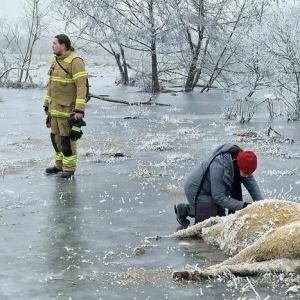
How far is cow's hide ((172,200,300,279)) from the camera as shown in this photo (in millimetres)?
4770

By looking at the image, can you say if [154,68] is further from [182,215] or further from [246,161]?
[246,161]

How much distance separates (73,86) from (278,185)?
311cm

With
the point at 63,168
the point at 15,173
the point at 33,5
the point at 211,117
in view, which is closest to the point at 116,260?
the point at 63,168

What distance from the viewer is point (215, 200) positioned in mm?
6266

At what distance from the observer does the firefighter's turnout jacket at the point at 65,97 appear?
887 centimetres

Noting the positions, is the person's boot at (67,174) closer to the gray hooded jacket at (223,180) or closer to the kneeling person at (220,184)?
the kneeling person at (220,184)

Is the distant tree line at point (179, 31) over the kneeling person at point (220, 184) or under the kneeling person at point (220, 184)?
over

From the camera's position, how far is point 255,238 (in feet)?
→ 17.5

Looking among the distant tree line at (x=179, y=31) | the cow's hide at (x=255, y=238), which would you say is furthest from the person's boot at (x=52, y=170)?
the distant tree line at (x=179, y=31)

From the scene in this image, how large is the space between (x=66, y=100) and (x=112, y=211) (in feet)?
7.78

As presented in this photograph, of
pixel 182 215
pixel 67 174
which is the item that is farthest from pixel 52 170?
pixel 182 215

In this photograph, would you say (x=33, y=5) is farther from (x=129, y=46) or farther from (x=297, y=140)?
(x=297, y=140)

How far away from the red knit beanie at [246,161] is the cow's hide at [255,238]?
21.0 inches

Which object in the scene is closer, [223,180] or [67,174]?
[223,180]
